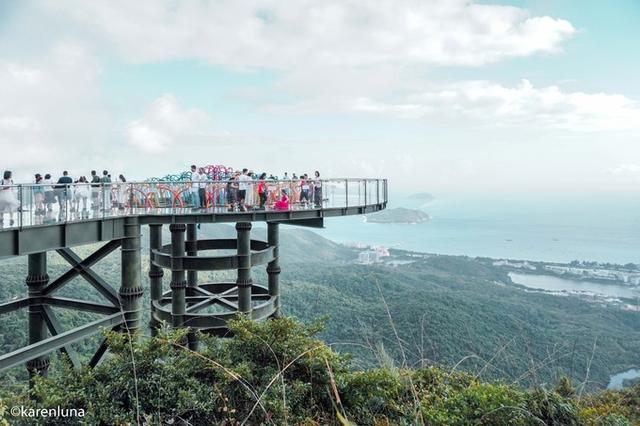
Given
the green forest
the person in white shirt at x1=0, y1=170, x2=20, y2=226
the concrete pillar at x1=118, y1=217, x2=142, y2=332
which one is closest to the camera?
the green forest

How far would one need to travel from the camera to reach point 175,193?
13234mm

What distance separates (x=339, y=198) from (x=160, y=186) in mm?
5713

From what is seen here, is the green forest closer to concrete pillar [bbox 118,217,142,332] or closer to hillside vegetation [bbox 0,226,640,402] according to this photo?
concrete pillar [bbox 118,217,142,332]

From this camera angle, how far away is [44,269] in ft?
45.0

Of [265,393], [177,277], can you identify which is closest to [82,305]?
[177,277]

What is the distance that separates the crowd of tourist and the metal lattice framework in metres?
0.27

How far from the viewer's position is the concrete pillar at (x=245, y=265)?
1334 centimetres

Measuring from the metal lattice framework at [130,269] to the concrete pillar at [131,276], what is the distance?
0.02 m

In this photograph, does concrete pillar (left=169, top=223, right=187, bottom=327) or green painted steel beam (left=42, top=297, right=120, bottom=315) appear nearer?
green painted steel beam (left=42, top=297, right=120, bottom=315)

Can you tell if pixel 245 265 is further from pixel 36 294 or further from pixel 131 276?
pixel 36 294

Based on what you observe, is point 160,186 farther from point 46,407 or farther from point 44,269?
point 46,407

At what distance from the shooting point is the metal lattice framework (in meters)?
10.7

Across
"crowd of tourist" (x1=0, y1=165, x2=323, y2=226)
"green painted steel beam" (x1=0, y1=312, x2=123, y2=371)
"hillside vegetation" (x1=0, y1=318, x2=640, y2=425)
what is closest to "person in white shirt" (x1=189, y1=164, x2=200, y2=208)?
"crowd of tourist" (x1=0, y1=165, x2=323, y2=226)

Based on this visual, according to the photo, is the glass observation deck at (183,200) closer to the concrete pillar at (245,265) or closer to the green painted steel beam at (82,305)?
the concrete pillar at (245,265)
